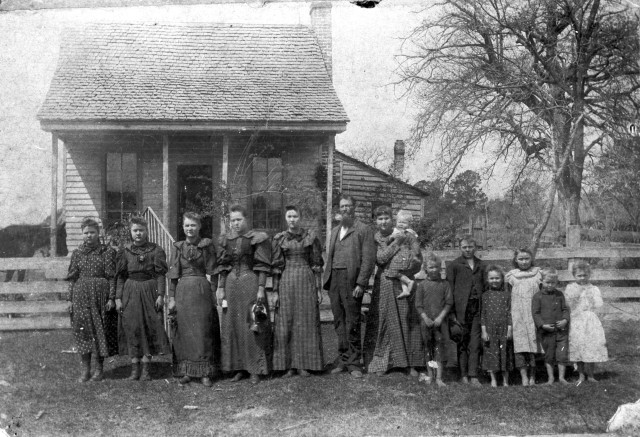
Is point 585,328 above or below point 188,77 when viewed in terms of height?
below

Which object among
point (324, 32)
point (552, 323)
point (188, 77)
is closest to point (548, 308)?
point (552, 323)

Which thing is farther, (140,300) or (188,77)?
(188,77)

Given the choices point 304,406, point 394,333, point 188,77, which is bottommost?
point 304,406

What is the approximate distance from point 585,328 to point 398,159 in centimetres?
660

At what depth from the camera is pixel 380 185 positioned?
12617 millimetres

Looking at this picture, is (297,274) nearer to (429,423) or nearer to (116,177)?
(429,423)

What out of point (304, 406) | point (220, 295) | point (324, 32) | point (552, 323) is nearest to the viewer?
point (304, 406)

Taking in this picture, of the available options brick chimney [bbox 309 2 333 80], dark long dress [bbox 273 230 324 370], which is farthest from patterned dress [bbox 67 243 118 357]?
brick chimney [bbox 309 2 333 80]

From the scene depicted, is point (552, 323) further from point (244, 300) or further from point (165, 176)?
point (165, 176)

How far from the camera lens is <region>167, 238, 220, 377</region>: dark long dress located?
18.2 ft

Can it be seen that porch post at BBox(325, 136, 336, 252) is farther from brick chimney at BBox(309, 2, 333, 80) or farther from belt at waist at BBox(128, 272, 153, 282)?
belt at waist at BBox(128, 272, 153, 282)

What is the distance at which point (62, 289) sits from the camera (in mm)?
7980

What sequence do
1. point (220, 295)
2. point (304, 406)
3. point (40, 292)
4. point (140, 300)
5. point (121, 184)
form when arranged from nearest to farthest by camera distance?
point (304, 406) < point (140, 300) < point (220, 295) < point (40, 292) < point (121, 184)

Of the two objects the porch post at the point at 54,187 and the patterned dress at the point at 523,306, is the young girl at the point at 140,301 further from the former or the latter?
the porch post at the point at 54,187
